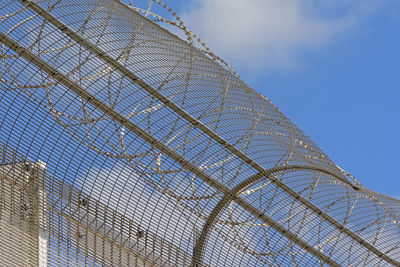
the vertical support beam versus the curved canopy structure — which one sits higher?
the curved canopy structure

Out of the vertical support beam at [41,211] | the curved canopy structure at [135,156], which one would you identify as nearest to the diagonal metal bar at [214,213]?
the curved canopy structure at [135,156]

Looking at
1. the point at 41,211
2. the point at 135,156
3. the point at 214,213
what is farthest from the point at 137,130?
the point at 214,213

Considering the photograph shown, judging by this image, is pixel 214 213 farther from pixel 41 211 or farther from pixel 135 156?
pixel 41 211

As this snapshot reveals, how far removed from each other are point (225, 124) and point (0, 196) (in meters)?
7.69

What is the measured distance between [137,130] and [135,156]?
0.81 metres

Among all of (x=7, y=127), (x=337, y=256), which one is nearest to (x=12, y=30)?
(x=7, y=127)

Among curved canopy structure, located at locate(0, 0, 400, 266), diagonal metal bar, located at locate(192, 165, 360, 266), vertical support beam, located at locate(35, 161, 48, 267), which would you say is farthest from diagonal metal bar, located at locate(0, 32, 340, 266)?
vertical support beam, located at locate(35, 161, 48, 267)

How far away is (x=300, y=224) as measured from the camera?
29.9 meters

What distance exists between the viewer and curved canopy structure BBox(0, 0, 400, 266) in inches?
971

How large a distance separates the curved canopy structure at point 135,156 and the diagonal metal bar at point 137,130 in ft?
0.13

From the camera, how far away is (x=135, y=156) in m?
25.9

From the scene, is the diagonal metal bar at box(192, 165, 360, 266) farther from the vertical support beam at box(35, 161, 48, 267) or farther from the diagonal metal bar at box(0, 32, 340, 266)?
the vertical support beam at box(35, 161, 48, 267)

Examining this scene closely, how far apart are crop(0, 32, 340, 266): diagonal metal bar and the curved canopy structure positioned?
0.04m

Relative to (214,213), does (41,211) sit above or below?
below
